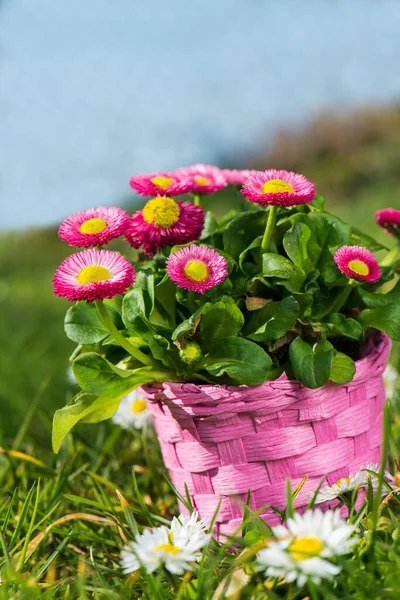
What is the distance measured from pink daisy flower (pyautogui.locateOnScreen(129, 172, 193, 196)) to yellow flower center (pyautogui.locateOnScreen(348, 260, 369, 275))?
0.92 feet

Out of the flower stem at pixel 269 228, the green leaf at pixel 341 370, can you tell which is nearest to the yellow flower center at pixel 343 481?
the green leaf at pixel 341 370

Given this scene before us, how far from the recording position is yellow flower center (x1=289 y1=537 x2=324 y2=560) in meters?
0.77

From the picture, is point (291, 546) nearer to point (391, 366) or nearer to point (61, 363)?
point (391, 366)

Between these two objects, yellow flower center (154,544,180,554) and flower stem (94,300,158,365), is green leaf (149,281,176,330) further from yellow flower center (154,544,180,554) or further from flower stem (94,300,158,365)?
yellow flower center (154,544,180,554)

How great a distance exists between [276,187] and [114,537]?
62 cm

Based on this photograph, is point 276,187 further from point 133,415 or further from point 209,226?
point 133,415

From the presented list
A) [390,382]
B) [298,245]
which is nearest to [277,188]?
[298,245]

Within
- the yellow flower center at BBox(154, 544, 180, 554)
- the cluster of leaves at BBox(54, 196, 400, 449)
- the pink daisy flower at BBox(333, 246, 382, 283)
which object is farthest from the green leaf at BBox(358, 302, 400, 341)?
the yellow flower center at BBox(154, 544, 180, 554)

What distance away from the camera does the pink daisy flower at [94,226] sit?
971mm

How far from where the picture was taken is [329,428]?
3.43 feet

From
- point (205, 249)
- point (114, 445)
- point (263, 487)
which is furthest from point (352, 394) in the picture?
point (114, 445)

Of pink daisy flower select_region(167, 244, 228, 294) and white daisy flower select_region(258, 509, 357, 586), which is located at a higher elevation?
pink daisy flower select_region(167, 244, 228, 294)

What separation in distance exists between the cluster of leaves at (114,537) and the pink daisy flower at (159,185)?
0.43 m

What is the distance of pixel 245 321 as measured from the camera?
1.08 meters
